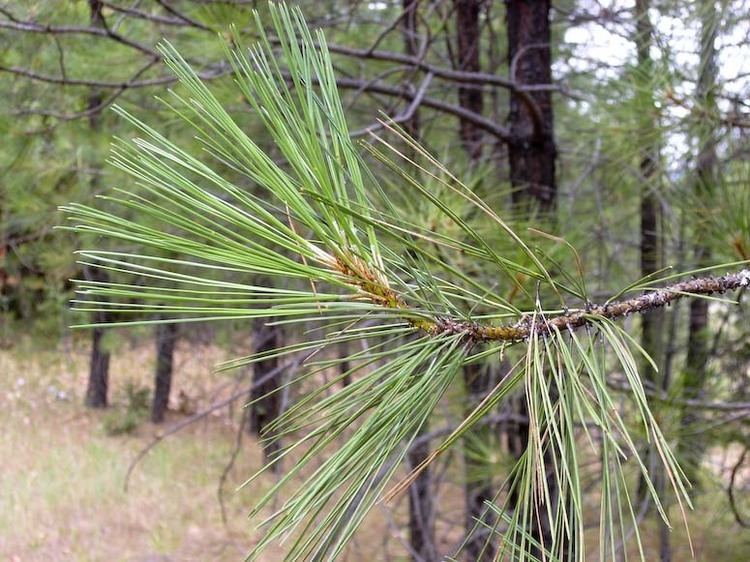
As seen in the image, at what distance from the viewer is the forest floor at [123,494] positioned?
3578mm

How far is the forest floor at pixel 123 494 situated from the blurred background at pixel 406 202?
2 centimetres

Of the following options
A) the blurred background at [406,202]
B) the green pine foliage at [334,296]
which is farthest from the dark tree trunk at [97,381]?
the green pine foliage at [334,296]

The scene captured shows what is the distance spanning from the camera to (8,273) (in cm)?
627

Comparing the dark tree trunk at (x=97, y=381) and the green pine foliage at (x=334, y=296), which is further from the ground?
the green pine foliage at (x=334, y=296)

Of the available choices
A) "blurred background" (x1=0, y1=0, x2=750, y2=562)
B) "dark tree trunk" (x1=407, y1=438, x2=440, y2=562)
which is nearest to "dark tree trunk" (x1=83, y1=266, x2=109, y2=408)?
"blurred background" (x1=0, y1=0, x2=750, y2=562)

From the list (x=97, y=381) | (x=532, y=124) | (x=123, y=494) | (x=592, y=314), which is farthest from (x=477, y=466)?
(x=97, y=381)

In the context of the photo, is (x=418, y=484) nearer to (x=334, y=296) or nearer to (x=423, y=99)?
(x=423, y=99)

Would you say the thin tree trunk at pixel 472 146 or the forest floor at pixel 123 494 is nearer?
the thin tree trunk at pixel 472 146

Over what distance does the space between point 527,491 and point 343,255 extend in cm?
22

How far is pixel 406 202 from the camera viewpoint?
1509mm

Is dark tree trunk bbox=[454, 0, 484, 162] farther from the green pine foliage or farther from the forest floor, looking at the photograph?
the green pine foliage

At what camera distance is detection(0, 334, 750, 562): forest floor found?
3.58 meters

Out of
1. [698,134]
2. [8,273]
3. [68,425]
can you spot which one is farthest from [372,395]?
[8,273]

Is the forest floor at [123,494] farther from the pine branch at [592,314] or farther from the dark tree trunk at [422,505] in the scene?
the pine branch at [592,314]
